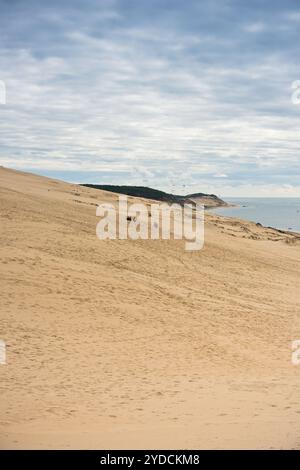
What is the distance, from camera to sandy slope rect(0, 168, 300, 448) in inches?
344

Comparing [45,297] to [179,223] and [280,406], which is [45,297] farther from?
[179,223]

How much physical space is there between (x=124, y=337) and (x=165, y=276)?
6882mm

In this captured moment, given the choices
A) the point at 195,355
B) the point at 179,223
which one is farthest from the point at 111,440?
the point at 179,223

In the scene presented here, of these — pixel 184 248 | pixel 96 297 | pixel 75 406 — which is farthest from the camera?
pixel 184 248

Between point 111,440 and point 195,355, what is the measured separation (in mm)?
6248

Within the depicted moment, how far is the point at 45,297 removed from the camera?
55.2 ft

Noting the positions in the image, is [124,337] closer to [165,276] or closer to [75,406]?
[75,406]

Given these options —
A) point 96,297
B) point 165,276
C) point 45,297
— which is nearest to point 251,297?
point 165,276

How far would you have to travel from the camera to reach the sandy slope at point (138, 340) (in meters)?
8.75

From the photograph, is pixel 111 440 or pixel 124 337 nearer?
pixel 111 440

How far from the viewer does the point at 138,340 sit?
14.8 metres
